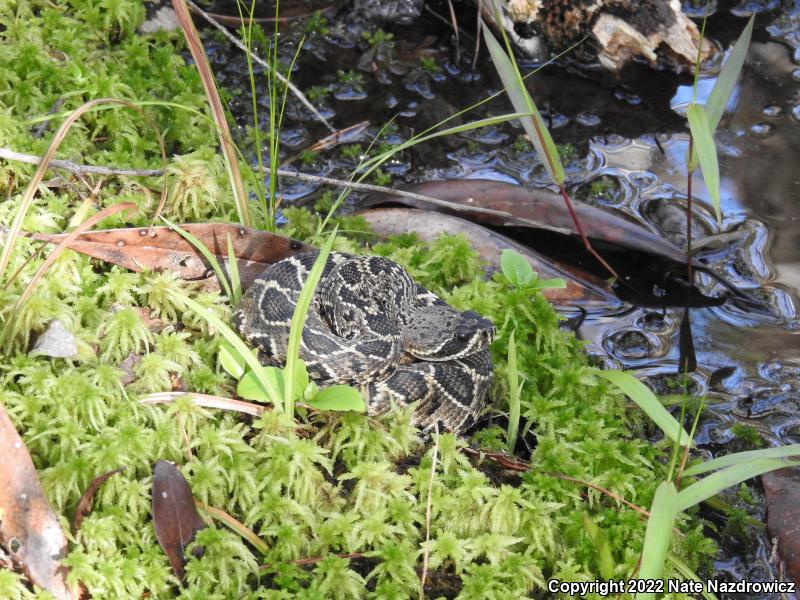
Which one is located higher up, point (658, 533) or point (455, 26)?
point (455, 26)

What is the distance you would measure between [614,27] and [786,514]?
5233 mm

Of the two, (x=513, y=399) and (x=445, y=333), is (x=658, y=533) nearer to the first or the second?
(x=513, y=399)

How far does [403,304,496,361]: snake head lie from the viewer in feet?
16.5

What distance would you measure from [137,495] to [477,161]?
185 inches

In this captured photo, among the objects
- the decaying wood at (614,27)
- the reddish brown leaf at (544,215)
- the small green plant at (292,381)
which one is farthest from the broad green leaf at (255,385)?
the decaying wood at (614,27)

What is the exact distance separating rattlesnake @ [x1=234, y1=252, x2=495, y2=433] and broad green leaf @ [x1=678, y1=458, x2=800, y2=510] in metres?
1.55

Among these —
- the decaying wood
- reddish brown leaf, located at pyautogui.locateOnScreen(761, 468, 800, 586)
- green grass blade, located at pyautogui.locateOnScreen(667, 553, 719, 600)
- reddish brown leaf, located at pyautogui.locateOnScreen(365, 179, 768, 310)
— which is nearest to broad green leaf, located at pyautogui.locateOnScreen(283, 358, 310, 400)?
green grass blade, located at pyautogui.locateOnScreen(667, 553, 719, 600)

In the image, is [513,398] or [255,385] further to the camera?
[513,398]

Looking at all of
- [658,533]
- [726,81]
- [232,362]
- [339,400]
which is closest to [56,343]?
[232,362]

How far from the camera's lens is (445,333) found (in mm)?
5121

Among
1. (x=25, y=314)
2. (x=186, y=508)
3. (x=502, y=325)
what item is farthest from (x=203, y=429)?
(x=502, y=325)

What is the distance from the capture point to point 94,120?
6.16 metres

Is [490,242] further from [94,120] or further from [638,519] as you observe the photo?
[94,120]

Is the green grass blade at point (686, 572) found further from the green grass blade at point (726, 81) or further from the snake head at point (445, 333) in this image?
the green grass blade at point (726, 81)
